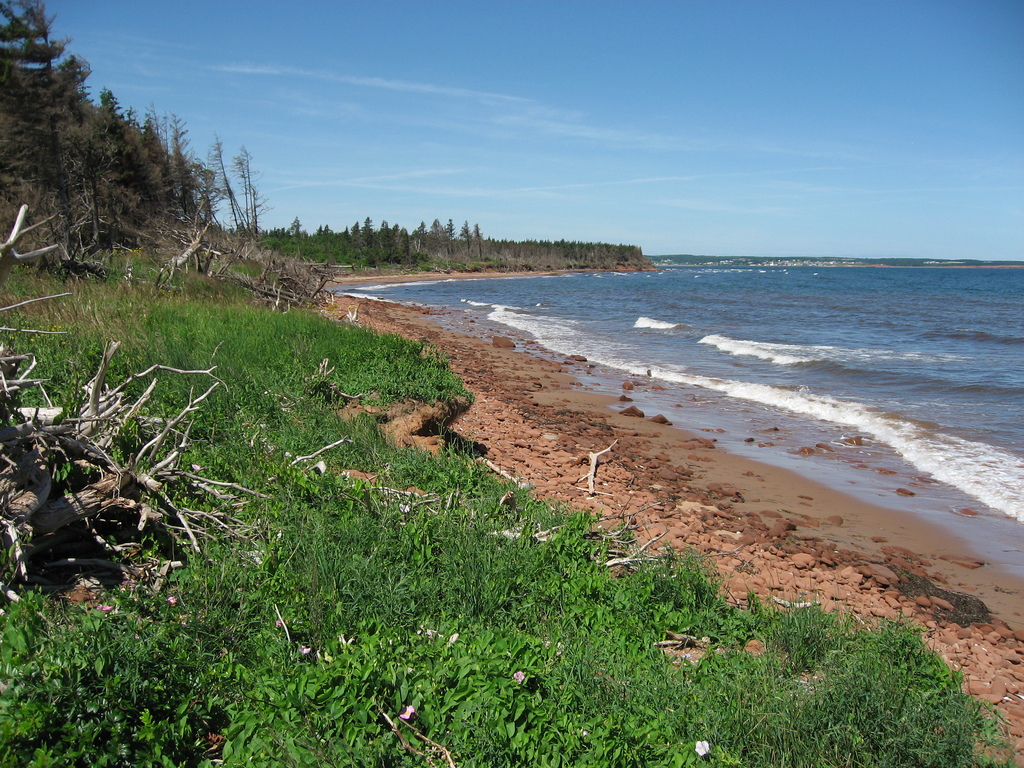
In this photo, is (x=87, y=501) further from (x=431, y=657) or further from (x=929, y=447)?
(x=929, y=447)

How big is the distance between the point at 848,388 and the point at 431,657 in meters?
12.6

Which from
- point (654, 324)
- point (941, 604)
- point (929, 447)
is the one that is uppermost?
point (654, 324)

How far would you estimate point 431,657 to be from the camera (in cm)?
267

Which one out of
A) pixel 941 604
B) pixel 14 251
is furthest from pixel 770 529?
pixel 14 251

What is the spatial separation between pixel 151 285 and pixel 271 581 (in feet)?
29.3

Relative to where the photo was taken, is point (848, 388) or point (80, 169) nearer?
point (848, 388)

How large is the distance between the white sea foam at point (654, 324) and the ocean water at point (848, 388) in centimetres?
17

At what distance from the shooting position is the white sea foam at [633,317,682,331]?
79.5 ft

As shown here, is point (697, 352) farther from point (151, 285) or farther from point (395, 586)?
point (395, 586)

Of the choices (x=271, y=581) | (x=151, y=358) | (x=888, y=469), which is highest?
(x=151, y=358)

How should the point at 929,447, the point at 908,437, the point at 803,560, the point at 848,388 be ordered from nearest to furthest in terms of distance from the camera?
the point at 803,560 < the point at 929,447 < the point at 908,437 < the point at 848,388

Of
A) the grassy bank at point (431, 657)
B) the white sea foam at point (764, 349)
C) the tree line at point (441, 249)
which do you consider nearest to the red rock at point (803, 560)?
the grassy bank at point (431, 657)

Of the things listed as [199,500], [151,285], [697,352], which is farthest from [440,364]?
[697,352]

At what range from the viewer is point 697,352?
18.2 m
